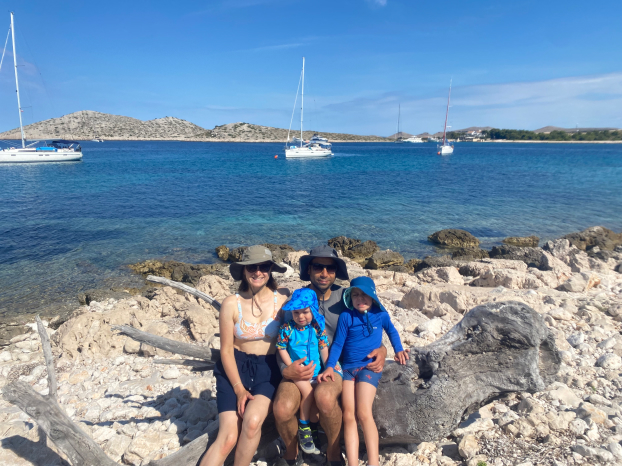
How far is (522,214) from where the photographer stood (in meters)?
21.5

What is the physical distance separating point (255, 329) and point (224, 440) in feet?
3.02

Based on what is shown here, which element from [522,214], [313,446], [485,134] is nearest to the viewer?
[313,446]

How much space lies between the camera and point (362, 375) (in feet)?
10.7

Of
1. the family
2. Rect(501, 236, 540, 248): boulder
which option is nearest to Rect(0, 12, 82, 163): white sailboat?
Rect(501, 236, 540, 248): boulder

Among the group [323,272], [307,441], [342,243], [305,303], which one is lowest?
[342,243]

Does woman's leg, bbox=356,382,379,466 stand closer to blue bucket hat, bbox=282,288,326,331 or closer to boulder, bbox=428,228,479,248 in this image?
blue bucket hat, bbox=282,288,326,331

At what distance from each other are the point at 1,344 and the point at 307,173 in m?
39.6

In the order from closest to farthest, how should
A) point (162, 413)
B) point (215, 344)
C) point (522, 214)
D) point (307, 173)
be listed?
point (162, 413)
point (215, 344)
point (522, 214)
point (307, 173)

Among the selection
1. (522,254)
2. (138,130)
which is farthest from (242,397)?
(138,130)

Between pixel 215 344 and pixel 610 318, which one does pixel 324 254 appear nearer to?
pixel 215 344

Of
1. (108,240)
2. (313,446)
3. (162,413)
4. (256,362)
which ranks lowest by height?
(108,240)

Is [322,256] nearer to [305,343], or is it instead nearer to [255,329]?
[305,343]

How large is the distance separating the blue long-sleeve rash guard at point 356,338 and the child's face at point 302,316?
1.15 feet

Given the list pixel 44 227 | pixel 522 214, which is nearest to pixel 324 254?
pixel 44 227
